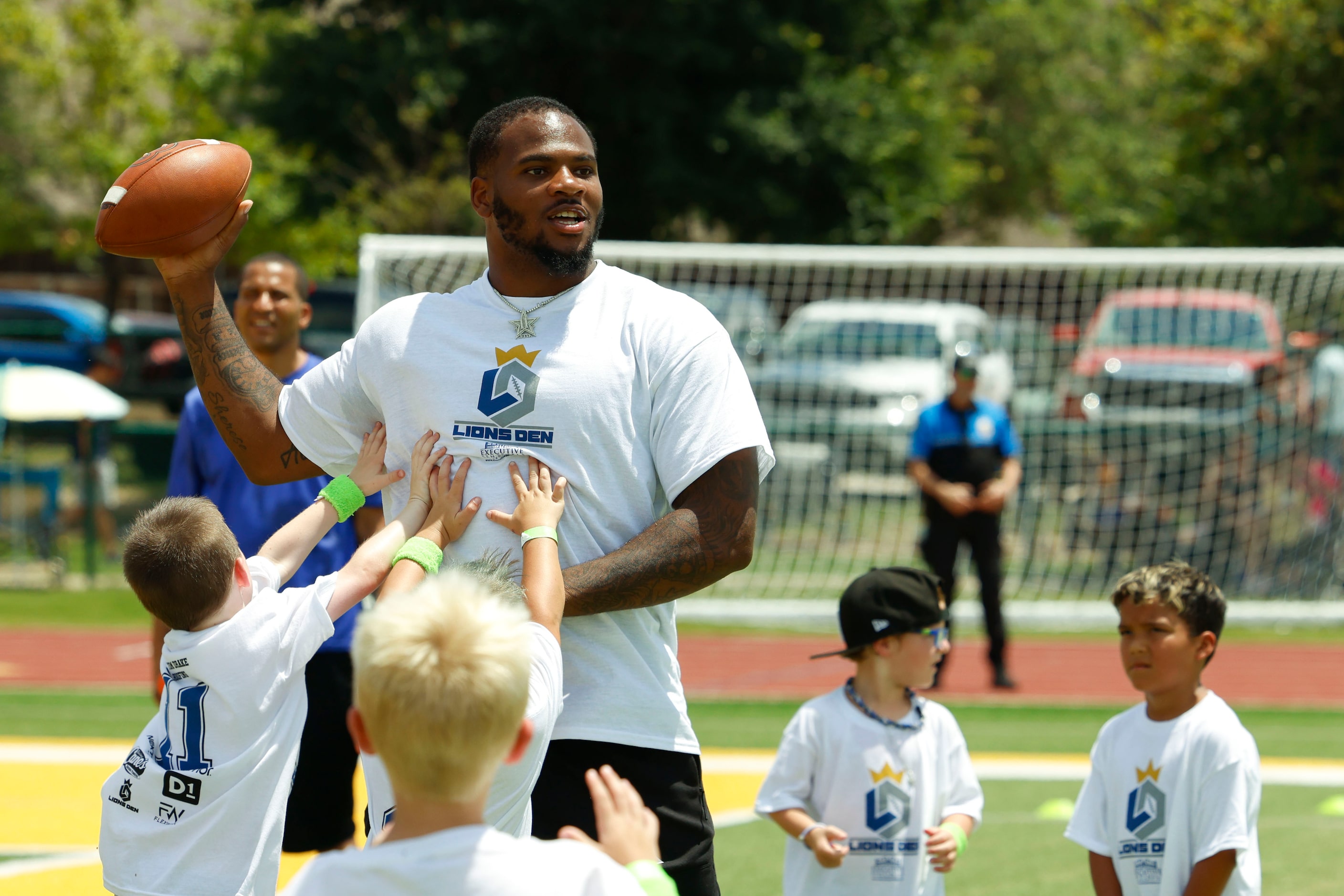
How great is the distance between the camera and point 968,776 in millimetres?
3934

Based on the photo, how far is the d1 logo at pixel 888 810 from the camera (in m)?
3.80

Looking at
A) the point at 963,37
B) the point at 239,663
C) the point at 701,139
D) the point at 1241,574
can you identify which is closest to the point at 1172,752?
the point at 239,663

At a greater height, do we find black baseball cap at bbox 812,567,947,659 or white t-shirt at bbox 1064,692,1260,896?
black baseball cap at bbox 812,567,947,659

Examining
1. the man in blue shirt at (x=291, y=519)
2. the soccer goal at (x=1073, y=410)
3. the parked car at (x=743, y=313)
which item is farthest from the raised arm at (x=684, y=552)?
the parked car at (x=743, y=313)

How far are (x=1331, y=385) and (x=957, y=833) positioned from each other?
10.7m

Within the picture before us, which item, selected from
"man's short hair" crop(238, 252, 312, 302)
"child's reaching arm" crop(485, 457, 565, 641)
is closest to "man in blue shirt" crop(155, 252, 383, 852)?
"man's short hair" crop(238, 252, 312, 302)

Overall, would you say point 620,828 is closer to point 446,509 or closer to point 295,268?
point 446,509

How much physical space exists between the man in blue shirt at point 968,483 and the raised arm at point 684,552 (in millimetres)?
6898

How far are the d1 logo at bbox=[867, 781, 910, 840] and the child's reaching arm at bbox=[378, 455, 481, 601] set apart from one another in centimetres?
156

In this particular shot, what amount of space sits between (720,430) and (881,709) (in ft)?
4.90

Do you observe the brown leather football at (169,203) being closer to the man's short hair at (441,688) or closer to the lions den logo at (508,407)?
the lions den logo at (508,407)

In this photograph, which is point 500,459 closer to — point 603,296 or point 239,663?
point 603,296

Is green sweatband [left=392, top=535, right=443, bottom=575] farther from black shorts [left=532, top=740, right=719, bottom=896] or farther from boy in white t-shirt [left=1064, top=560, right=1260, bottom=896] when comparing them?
boy in white t-shirt [left=1064, top=560, right=1260, bottom=896]

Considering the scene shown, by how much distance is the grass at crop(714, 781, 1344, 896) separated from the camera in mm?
5449
